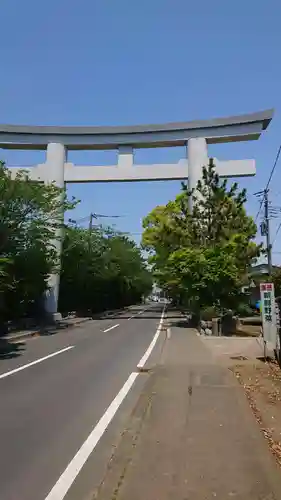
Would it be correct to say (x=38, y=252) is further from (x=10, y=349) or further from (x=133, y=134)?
(x=133, y=134)

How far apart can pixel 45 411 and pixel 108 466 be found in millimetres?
2820

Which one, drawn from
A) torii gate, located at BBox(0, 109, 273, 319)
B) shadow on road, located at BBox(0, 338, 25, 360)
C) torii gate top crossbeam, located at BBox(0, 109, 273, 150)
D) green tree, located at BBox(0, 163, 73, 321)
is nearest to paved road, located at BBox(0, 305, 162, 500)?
shadow on road, located at BBox(0, 338, 25, 360)

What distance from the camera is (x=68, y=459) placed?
5.53 m

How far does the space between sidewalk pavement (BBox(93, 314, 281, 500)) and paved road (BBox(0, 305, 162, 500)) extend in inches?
12.2

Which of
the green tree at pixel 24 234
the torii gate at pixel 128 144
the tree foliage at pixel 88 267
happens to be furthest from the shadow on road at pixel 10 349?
the tree foliage at pixel 88 267

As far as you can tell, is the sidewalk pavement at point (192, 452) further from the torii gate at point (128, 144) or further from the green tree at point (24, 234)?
the torii gate at point (128, 144)

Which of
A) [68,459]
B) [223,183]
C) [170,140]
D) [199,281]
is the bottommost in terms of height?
[68,459]

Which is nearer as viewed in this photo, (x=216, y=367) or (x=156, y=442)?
(x=156, y=442)

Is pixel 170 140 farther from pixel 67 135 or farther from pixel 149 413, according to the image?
pixel 149 413

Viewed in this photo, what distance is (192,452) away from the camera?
18.6 ft

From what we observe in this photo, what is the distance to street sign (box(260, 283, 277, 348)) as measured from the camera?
13.7 m

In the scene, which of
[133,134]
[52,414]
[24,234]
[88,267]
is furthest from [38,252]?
[52,414]

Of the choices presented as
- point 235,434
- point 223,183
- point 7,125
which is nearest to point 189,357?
point 235,434

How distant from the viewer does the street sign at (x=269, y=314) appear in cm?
1369
